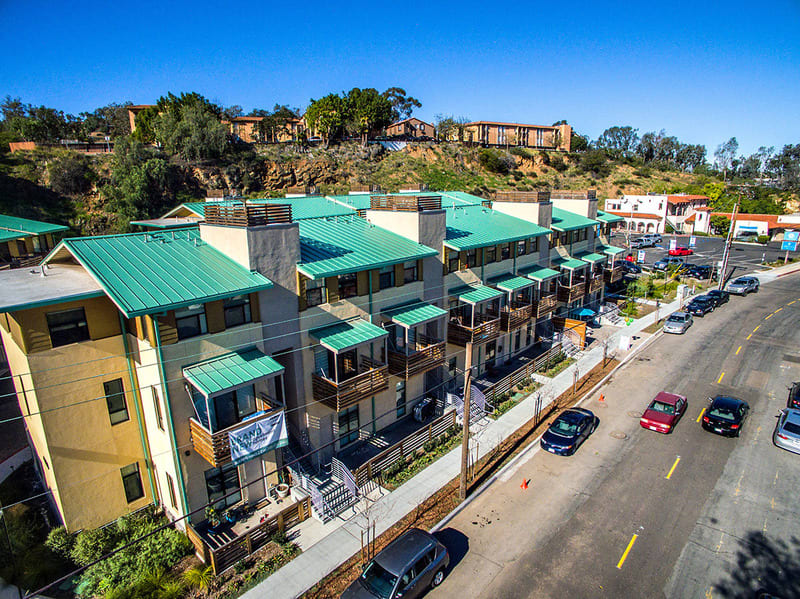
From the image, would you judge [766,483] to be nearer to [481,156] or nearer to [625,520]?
[625,520]

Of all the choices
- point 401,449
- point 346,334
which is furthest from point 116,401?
point 401,449

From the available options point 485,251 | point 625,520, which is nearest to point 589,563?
point 625,520

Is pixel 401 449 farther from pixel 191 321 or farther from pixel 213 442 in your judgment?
pixel 191 321

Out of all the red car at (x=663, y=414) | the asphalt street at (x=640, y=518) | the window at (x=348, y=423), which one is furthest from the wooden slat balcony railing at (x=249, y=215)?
the red car at (x=663, y=414)

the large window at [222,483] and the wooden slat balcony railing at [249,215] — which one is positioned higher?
the wooden slat balcony railing at [249,215]

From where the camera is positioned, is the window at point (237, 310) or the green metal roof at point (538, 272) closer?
the window at point (237, 310)

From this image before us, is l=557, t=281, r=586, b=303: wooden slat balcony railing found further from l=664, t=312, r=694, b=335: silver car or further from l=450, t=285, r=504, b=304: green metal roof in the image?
l=450, t=285, r=504, b=304: green metal roof

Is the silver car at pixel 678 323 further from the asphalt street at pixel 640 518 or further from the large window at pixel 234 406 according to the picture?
the large window at pixel 234 406
